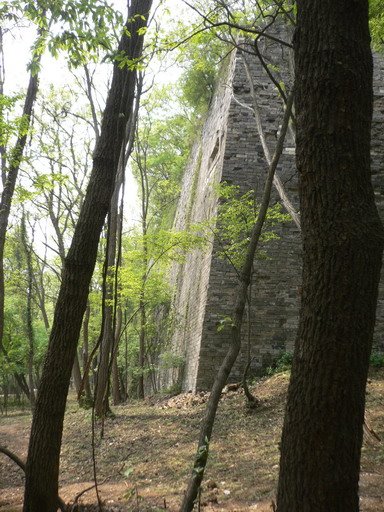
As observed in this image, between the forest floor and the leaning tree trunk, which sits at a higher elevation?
the leaning tree trunk

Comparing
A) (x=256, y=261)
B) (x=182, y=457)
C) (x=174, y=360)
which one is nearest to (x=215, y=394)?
(x=182, y=457)

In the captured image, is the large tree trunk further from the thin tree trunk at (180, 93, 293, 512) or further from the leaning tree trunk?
the leaning tree trunk

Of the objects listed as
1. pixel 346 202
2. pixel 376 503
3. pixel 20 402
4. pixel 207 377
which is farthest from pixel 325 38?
pixel 20 402

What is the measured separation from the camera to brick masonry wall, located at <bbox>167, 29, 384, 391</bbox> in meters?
9.99

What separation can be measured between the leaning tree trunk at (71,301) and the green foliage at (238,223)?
14.9ft

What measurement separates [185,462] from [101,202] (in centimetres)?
396

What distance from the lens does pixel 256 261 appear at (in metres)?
10.4

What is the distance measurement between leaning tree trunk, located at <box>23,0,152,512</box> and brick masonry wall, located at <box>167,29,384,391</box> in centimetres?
566

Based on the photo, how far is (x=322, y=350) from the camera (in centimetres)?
182

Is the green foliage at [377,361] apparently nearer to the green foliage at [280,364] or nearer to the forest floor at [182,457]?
the forest floor at [182,457]

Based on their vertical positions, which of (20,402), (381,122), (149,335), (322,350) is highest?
(381,122)

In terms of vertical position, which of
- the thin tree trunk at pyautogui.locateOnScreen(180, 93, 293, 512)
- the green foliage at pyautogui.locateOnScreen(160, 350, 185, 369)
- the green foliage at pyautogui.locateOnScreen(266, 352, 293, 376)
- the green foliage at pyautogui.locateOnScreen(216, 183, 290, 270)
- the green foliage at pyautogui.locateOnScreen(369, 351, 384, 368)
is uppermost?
the green foliage at pyautogui.locateOnScreen(216, 183, 290, 270)

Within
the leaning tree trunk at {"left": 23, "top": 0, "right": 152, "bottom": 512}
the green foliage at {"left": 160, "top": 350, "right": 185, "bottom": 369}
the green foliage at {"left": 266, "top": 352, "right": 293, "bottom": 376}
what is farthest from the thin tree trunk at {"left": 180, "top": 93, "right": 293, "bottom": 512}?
the green foliage at {"left": 160, "top": 350, "right": 185, "bottom": 369}

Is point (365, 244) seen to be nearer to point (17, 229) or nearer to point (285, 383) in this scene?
point (285, 383)
